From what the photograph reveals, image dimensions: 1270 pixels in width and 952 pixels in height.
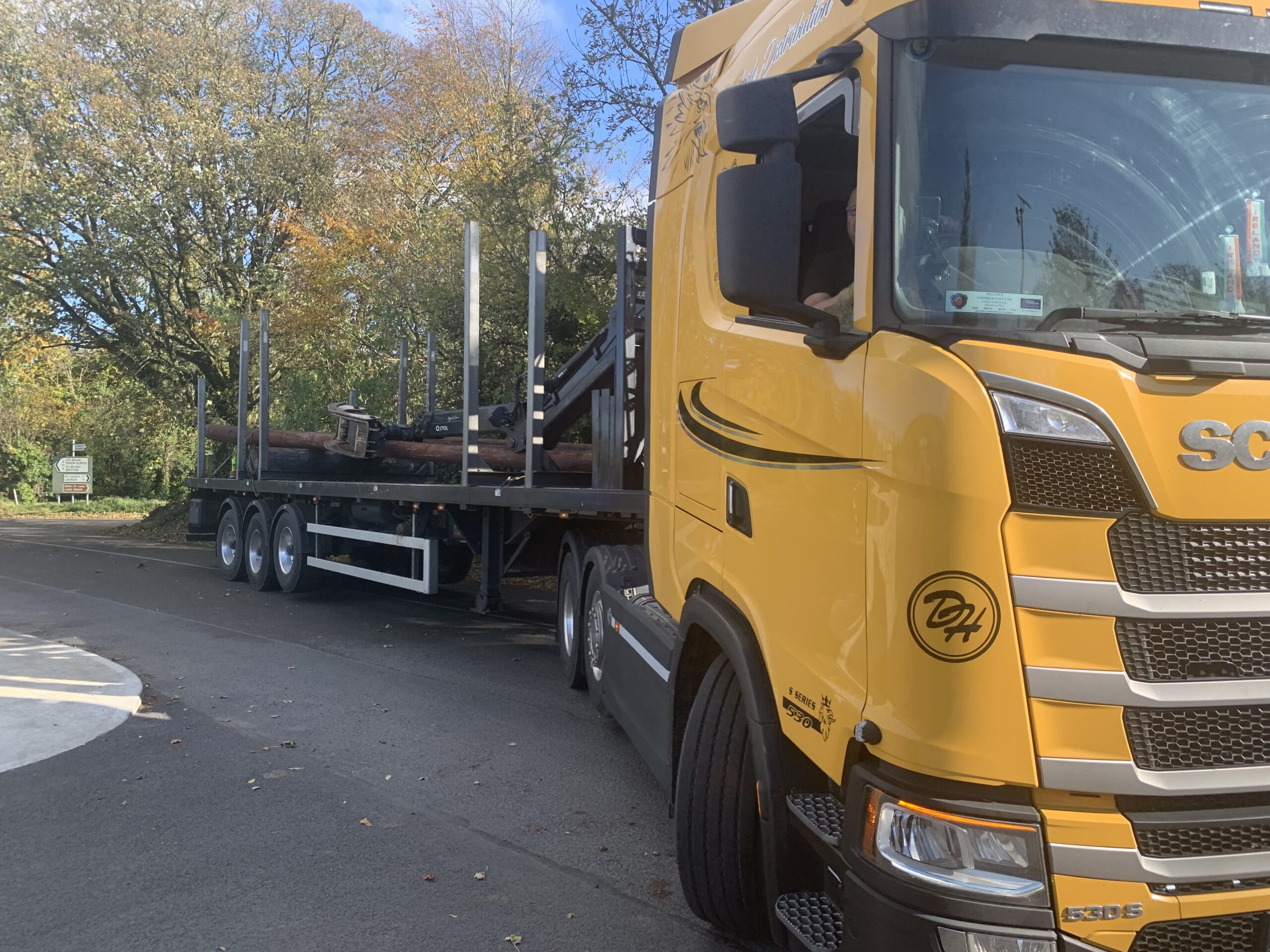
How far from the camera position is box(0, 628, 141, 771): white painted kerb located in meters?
5.87

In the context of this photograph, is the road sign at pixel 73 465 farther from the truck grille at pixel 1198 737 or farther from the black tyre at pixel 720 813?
the truck grille at pixel 1198 737

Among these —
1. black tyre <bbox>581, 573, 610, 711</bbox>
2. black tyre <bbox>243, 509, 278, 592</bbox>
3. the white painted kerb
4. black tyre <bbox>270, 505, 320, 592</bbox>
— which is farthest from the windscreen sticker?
black tyre <bbox>243, 509, 278, 592</bbox>

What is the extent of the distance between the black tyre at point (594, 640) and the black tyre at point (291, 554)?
6089 mm

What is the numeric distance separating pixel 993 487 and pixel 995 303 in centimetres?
49

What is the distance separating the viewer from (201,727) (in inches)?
244

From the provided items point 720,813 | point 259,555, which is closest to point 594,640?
point 720,813

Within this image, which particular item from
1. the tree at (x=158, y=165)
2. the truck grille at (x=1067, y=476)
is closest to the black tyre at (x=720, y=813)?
the truck grille at (x=1067, y=476)

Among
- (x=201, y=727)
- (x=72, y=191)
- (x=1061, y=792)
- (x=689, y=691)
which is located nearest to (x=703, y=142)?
(x=689, y=691)

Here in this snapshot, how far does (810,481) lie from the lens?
2.61 meters

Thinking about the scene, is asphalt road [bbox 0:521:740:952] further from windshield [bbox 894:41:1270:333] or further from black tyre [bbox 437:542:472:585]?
windshield [bbox 894:41:1270:333]

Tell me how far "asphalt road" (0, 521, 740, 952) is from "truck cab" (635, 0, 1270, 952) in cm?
112

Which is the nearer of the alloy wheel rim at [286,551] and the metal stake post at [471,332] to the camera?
the metal stake post at [471,332]

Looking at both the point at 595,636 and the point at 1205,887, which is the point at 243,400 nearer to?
the point at 595,636

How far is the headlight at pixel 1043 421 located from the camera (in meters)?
2.07
